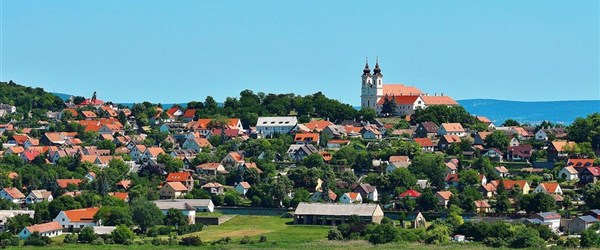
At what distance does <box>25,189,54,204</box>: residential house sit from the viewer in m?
56.7

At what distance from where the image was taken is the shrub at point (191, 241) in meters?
45.7

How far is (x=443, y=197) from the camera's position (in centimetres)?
5406

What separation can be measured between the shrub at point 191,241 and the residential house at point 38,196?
40.6 feet

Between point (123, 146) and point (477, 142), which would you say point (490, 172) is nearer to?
point (477, 142)

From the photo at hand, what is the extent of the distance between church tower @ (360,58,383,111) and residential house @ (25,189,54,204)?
123ft

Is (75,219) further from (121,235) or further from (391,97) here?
(391,97)

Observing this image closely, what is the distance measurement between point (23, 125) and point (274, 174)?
2549 centimetres

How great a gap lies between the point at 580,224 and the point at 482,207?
5.45 m

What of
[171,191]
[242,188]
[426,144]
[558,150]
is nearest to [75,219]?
[171,191]

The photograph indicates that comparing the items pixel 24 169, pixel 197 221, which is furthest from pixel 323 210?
pixel 24 169

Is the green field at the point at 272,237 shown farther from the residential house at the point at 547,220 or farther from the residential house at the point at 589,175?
the residential house at the point at 589,175

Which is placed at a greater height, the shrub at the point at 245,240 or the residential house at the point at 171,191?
the residential house at the point at 171,191

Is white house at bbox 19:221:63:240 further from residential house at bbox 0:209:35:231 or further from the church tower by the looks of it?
the church tower

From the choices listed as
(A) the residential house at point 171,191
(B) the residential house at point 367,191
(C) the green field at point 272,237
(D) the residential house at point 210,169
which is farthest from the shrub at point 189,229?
(D) the residential house at point 210,169
